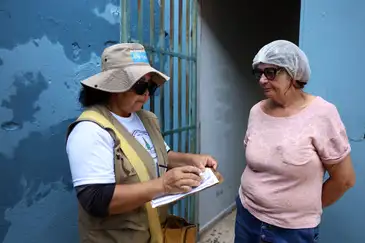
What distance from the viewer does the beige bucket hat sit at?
125 cm

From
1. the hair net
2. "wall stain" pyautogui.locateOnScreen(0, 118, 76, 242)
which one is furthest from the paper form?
"wall stain" pyautogui.locateOnScreen(0, 118, 76, 242)

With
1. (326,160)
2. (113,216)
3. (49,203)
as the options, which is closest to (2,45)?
(49,203)

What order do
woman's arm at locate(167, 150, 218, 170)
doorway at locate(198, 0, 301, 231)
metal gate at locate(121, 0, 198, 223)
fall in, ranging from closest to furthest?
woman's arm at locate(167, 150, 218, 170) < metal gate at locate(121, 0, 198, 223) < doorway at locate(198, 0, 301, 231)

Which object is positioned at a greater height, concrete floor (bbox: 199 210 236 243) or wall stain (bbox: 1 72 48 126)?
wall stain (bbox: 1 72 48 126)

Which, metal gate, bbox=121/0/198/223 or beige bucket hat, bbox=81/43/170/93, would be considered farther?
metal gate, bbox=121/0/198/223

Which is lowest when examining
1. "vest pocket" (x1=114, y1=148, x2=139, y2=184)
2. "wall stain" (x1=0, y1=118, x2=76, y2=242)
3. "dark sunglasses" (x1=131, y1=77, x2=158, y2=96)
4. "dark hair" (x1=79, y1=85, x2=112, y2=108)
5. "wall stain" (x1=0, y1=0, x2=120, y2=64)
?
"wall stain" (x1=0, y1=118, x2=76, y2=242)

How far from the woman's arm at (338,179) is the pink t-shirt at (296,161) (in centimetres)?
4

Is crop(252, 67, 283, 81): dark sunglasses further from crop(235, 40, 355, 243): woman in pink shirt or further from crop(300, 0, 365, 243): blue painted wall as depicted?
crop(300, 0, 365, 243): blue painted wall

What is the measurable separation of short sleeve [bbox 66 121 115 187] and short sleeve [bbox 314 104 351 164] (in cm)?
86

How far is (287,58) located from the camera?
1.45 metres

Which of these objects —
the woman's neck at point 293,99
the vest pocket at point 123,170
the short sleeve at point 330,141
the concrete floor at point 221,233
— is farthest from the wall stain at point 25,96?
the concrete floor at point 221,233

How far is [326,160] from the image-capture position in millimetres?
1375

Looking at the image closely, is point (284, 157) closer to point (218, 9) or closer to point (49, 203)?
point (49, 203)

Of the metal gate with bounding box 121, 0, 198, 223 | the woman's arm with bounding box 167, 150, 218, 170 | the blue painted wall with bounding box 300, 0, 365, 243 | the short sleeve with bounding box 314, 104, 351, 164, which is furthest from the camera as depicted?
the metal gate with bounding box 121, 0, 198, 223
